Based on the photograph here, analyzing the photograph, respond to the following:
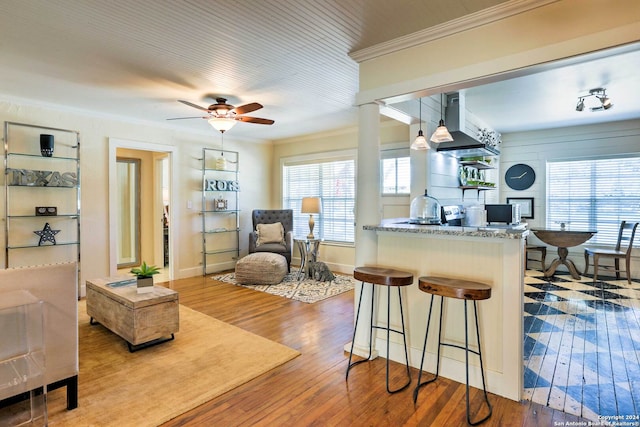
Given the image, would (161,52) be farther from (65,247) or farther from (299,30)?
(65,247)

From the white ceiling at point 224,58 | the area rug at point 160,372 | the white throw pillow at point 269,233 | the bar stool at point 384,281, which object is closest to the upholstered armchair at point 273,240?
the white throw pillow at point 269,233

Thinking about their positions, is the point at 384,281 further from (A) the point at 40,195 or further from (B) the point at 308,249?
(A) the point at 40,195

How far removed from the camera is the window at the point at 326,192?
19.8 ft

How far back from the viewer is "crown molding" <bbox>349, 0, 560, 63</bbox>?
6.68ft

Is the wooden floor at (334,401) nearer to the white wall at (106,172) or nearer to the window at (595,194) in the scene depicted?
the white wall at (106,172)

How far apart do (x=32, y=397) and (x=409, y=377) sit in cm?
234

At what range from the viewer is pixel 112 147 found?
191 inches

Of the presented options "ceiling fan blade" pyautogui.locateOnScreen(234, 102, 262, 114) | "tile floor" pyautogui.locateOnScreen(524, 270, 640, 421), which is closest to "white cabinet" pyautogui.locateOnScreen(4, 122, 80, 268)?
"ceiling fan blade" pyautogui.locateOnScreen(234, 102, 262, 114)

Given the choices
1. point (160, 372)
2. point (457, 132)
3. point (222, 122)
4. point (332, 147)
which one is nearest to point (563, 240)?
point (457, 132)

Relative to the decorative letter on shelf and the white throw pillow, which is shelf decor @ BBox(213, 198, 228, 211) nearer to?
the decorative letter on shelf

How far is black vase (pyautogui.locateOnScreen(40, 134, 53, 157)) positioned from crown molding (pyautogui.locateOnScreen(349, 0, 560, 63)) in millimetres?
3781

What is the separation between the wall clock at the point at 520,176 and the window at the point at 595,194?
0.92 feet

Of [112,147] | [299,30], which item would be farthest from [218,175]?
[299,30]

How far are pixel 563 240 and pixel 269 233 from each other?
4768 millimetres
